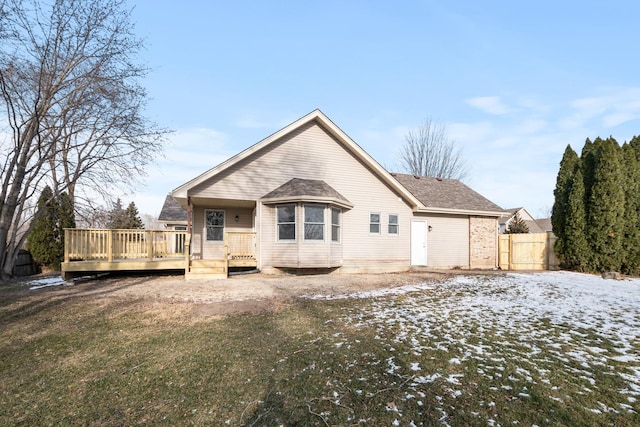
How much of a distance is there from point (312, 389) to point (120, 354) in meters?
3.36

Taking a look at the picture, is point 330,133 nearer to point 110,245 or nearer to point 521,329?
point 110,245

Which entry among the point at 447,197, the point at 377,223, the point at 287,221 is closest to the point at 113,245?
the point at 287,221

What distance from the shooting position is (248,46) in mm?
13672

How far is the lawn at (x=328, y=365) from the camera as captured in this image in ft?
11.3

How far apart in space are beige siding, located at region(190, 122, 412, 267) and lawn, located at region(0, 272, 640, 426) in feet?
18.6

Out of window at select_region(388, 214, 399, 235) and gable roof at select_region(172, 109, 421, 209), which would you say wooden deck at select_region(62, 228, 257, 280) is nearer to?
gable roof at select_region(172, 109, 421, 209)

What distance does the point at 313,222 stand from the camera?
41.5 feet

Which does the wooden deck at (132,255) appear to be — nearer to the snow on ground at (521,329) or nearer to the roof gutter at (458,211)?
the snow on ground at (521,329)

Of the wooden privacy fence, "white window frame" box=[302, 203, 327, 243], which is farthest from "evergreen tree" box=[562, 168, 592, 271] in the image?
"white window frame" box=[302, 203, 327, 243]

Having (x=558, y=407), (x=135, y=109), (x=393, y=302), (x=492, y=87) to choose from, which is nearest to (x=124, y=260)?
(x=135, y=109)

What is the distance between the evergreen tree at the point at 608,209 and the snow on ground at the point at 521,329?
142 inches

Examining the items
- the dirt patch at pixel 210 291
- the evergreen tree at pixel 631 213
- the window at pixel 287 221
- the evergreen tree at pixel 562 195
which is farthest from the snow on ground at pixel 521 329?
the evergreen tree at pixel 562 195

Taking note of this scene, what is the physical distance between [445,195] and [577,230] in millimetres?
5927

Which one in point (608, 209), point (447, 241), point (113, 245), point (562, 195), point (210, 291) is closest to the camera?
point (210, 291)
